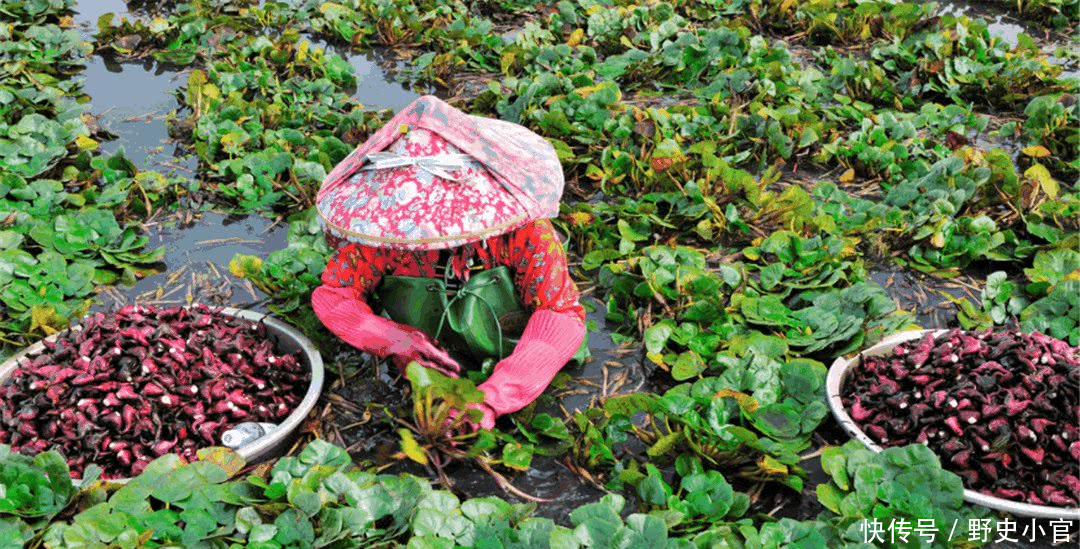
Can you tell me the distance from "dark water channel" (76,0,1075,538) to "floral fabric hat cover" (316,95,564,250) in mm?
711

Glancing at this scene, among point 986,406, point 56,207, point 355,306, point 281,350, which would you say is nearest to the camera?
point 986,406

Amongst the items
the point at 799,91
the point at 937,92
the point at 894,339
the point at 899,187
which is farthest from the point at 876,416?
the point at 937,92

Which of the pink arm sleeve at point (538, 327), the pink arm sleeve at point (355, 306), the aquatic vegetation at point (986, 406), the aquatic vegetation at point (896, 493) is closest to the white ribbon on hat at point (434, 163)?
the pink arm sleeve at point (538, 327)

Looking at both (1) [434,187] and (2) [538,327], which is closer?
(1) [434,187]

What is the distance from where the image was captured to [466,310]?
2.63 metres

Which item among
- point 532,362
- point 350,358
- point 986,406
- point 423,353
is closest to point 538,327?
point 532,362

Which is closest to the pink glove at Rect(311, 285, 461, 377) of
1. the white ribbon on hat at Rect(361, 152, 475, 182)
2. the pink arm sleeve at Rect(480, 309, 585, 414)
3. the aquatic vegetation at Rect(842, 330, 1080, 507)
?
the pink arm sleeve at Rect(480, 309, 585, 414)

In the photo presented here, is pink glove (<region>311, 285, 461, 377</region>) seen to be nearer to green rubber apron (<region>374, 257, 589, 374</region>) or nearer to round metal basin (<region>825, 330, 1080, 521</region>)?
green rubber apron (<region>374, 257, 589, 374</region>)

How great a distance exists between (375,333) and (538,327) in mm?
462

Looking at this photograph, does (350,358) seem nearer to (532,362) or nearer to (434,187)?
(532,362)

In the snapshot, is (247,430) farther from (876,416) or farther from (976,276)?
(976,276)

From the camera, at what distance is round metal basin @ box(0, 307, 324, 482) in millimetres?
2475

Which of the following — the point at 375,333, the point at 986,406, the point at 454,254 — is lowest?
the point at 986,406

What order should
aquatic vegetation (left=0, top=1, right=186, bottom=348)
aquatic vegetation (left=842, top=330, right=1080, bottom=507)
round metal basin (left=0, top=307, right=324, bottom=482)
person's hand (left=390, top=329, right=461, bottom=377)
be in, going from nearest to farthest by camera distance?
aquatic vegetation (left=842, top=330, right=1080, bottom=507)
round metal basin (left=0, top=307, right=324, bottom=482)
person's hand (left=390, top=329, right=461, bottom=377)
aquatic vegetation (left=0, top=1, right=186, bottom=348)
